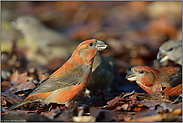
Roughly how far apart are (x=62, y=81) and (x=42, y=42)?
6.05 metres

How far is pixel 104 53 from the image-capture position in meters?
7.49

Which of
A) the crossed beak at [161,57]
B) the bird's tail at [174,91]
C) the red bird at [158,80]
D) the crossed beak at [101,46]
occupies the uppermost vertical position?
the crossed beak at [101,46]

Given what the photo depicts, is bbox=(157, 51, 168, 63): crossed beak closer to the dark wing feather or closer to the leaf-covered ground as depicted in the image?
the leaf-covered ground

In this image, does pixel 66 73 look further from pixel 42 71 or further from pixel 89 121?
pixel 42 71

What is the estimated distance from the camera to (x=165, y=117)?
111 inches

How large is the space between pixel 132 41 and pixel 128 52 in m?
1.13

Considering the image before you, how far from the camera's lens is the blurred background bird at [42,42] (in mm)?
7988

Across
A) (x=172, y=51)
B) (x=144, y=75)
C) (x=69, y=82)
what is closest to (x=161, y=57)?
(x=172, y=51)

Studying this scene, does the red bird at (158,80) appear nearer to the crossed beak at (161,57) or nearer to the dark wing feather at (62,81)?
the dark wing feather at (62,81)

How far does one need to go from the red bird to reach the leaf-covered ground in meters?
0.17

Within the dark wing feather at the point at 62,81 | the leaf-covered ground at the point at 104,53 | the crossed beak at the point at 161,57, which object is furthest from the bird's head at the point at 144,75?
the crossed beak at the point at 161,57

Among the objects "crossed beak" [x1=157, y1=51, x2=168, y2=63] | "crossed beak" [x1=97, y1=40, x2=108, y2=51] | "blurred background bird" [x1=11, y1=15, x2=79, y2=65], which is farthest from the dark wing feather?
"blurred background bird" [x1=11, y1=15, x2=79, y2=65]

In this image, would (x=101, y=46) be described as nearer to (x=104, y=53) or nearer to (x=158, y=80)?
(x=158, y=80)

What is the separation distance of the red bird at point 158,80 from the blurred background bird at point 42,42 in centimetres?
380
